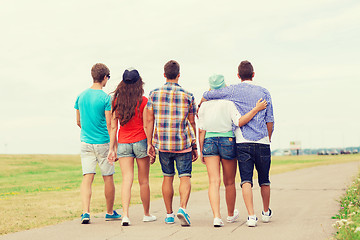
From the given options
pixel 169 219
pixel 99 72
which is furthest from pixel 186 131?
pixel 99 72

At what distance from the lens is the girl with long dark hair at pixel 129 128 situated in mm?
7523

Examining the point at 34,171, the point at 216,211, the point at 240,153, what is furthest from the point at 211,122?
the point at 34,171

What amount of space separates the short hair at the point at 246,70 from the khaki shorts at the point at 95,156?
2.46 metres

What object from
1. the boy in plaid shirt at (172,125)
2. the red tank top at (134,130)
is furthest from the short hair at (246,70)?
the red tank top at (134,130)

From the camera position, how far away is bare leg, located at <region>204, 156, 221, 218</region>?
7285 millimetres

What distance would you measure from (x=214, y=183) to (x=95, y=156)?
6.56 feet

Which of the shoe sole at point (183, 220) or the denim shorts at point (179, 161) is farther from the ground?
the denim shorts at point (179, 161)

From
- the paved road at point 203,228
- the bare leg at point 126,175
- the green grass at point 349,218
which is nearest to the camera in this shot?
the green grass at point 349,218

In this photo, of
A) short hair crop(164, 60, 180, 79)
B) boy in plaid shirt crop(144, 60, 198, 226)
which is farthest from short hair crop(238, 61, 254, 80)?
short hair crop(164, 60, 180, 79)

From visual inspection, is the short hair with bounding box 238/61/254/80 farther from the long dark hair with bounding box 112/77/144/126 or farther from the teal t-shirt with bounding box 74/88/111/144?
the teal t-shirt with bounding box 74/88/111/144

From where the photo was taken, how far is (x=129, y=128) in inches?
299

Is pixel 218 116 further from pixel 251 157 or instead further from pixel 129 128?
pixel 129 128

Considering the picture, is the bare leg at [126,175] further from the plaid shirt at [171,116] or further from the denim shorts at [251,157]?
the denim shorts at [251,157]

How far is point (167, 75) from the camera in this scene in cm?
748
